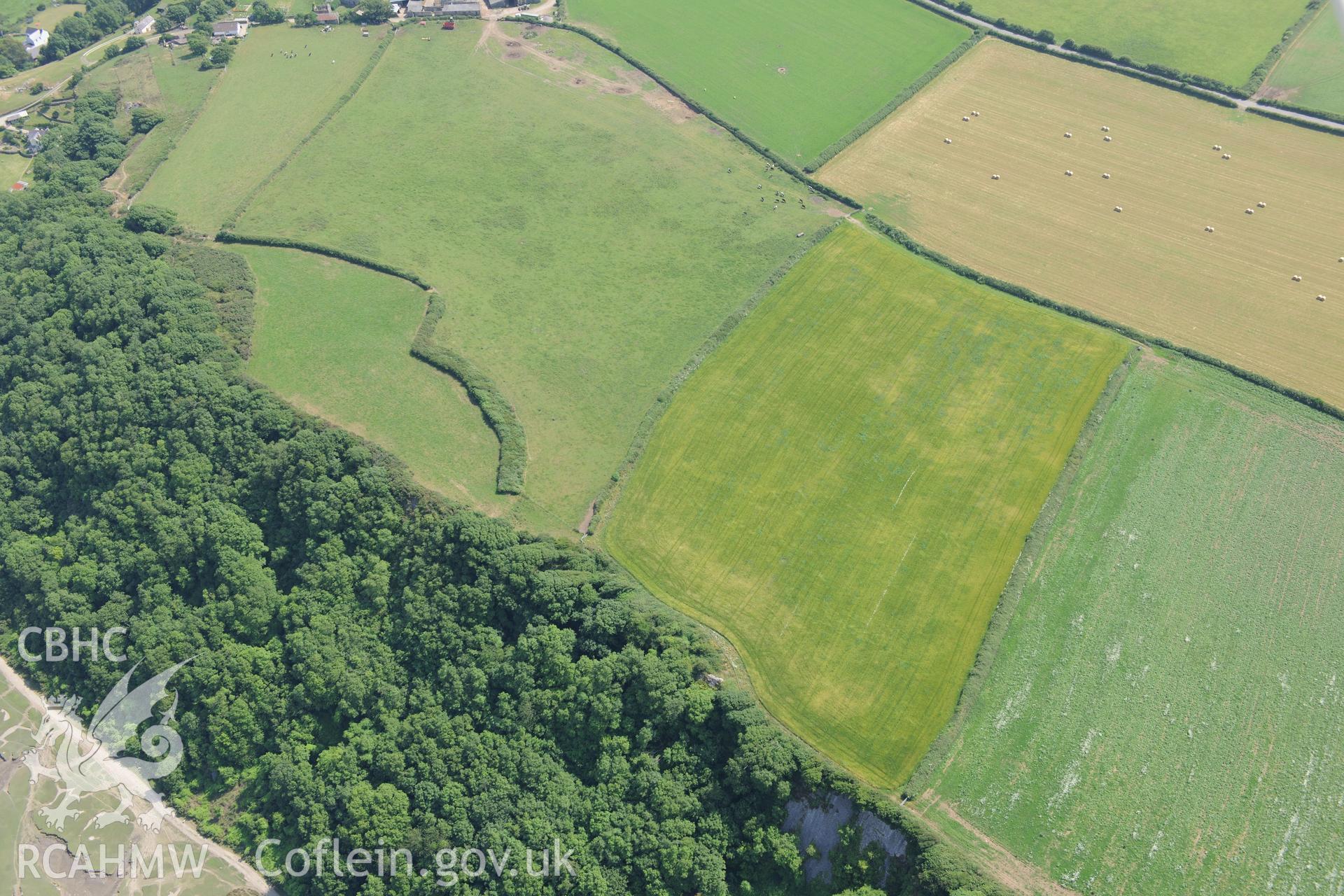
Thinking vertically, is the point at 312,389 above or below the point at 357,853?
above

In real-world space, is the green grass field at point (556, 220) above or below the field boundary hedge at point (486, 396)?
above

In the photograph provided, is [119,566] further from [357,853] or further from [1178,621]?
[1178,621]

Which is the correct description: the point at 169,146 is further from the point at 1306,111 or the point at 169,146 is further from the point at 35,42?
the point at 1306,111

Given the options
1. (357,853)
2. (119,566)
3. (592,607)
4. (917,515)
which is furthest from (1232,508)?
(119,566)

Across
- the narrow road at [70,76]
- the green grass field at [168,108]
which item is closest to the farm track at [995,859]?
the green grass field at [168,108]

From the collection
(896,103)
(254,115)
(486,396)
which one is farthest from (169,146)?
(896,103)

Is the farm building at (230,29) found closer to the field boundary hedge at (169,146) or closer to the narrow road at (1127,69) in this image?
the field boundary hedge at (169,146)
